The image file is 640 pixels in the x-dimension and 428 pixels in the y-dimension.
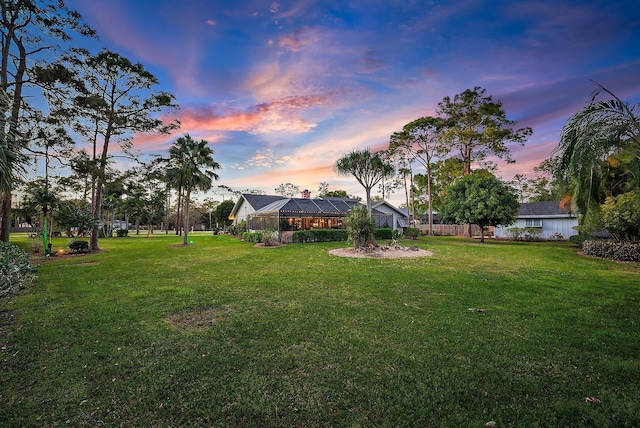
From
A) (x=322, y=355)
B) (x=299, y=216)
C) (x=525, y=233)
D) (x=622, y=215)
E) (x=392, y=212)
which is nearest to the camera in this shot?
(x=322, y=355)

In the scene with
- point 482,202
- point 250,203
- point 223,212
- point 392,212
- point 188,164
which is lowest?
point 392,212

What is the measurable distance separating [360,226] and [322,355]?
11015 mm

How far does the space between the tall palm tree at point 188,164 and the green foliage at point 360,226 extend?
45.0 ft

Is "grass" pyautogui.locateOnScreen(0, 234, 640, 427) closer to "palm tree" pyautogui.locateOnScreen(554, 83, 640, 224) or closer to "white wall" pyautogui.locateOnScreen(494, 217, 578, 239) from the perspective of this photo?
"palm tree" pyautogui.locateOnScreen(554, 83, 640, 224)

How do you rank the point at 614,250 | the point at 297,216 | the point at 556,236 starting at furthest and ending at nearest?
1. the point at 556,236
2. the point at 297,216
3. the point at 614,250

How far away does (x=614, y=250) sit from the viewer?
11.8 meters

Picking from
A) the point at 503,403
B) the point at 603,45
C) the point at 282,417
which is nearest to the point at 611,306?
the point at 503,403

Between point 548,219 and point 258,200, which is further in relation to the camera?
point 258,200

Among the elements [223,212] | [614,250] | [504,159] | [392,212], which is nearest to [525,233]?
[504,159]

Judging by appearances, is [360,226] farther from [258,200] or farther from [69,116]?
[258,200]

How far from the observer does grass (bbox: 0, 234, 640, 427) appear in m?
2.46

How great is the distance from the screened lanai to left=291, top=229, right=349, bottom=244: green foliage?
1154mm

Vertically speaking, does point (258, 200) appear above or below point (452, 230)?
above

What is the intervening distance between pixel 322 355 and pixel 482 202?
827 inches
